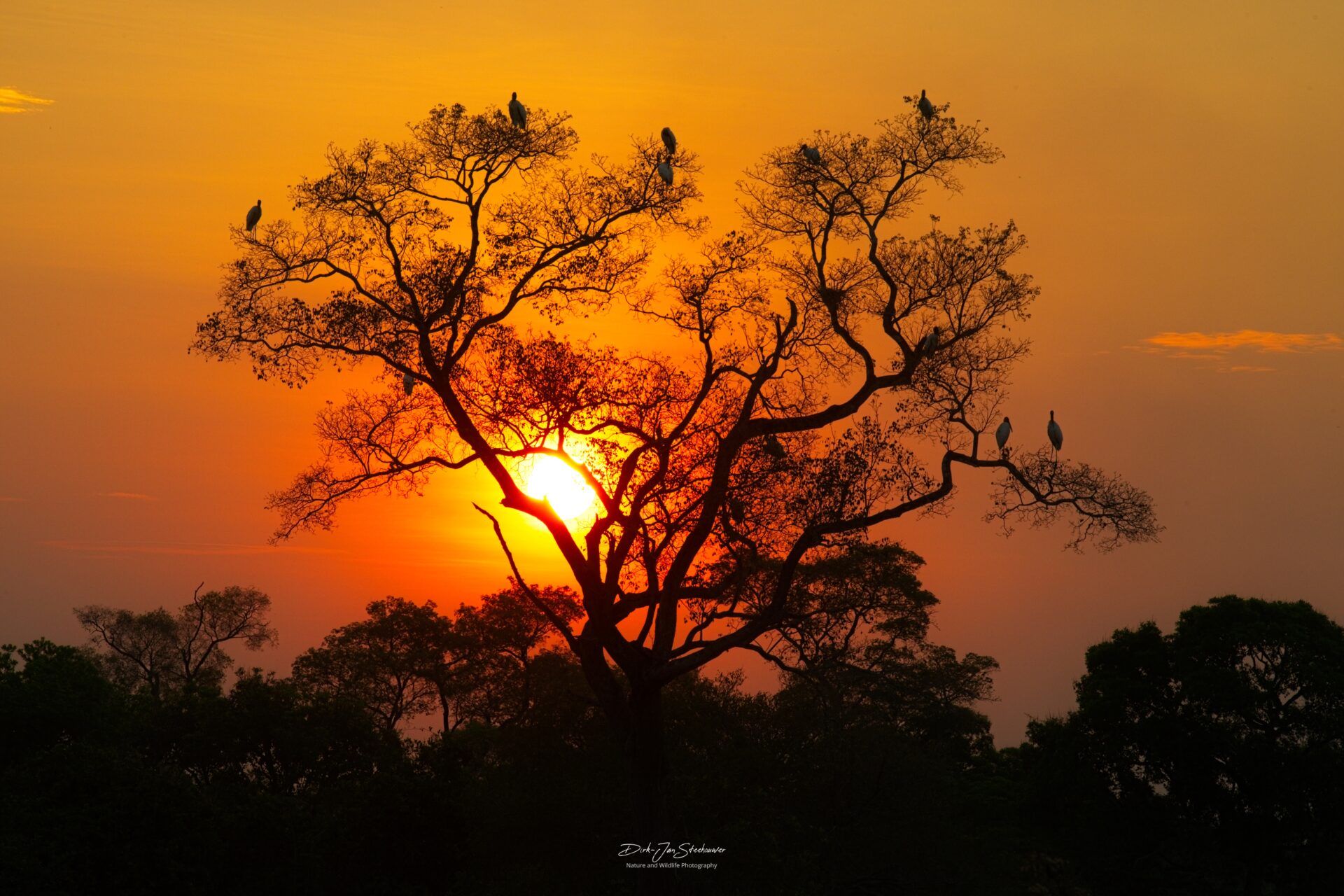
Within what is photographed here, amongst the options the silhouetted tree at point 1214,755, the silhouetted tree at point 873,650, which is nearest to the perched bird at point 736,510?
the silhouetted tree at point 873,650

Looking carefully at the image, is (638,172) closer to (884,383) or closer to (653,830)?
(884,383)

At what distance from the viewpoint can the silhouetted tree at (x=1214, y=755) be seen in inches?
1599

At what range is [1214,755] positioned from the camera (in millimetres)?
42156

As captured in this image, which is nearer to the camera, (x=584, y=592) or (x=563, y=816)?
(x=584, y=592)

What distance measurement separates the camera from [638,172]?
24.4m

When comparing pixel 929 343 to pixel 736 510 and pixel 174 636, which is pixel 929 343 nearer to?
pixel 736 510

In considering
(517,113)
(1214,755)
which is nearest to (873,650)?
(1214,755)

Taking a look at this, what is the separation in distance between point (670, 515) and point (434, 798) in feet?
44.0

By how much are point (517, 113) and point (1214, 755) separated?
33.1 metres

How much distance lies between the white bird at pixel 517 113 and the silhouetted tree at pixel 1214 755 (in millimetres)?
31153

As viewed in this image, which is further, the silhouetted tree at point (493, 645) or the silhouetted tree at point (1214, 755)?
the silhouetted tree at point (493, 645)

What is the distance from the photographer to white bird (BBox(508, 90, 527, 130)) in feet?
78.1

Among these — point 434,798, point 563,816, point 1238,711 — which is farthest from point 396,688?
point 1238,711

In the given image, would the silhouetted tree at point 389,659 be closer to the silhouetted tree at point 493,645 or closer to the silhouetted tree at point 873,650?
the silhouetted tree at point 493,645
